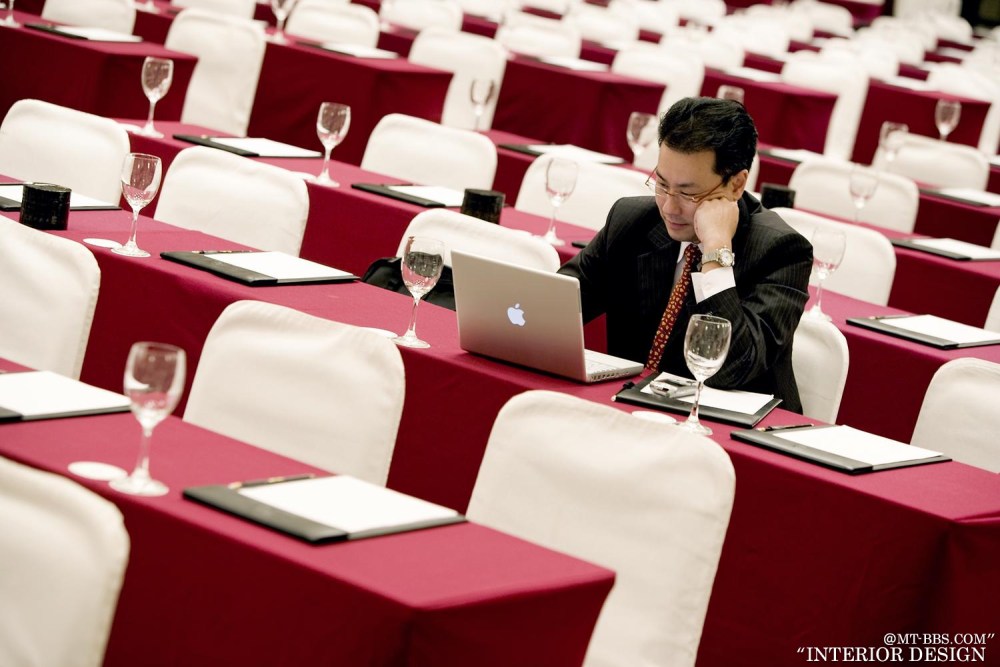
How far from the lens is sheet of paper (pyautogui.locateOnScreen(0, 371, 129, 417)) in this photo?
2.39 metres

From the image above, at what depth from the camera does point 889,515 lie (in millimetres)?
2709

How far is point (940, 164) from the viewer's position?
23.5 ft

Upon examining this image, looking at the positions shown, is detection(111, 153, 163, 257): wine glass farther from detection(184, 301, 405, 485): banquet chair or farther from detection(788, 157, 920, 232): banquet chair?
detection(788, 157, 920, 232): banquet chair

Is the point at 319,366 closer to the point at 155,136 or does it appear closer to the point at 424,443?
the point at 424,443

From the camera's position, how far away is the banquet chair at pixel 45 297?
3.02m

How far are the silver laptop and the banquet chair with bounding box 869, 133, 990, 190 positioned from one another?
4236mm

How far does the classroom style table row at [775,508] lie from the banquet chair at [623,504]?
1.37 ft

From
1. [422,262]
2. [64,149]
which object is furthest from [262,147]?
[422,262]

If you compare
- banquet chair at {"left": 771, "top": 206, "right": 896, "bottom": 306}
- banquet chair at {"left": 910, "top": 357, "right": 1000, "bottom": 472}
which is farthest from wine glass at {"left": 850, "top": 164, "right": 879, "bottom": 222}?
banquet chair at {"left": 910, "top": 357, "right": 1000, "bottom": 472}

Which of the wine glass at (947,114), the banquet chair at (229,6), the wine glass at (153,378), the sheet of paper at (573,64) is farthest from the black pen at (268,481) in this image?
the banquet chair at (229,6)

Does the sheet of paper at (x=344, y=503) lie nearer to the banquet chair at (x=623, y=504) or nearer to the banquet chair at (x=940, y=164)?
the banquet chair at (x=623, y=504)

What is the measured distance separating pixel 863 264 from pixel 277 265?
1.87 metres

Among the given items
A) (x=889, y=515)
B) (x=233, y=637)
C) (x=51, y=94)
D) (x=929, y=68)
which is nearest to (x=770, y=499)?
(x=889, y=515)

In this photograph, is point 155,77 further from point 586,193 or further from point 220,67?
point 220,67
